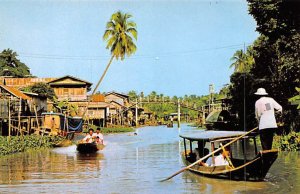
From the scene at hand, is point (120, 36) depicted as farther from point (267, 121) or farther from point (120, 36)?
point (267, 121)

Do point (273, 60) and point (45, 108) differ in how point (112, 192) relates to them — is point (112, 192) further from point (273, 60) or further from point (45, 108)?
point (45, 108)

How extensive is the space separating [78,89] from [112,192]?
128 ft

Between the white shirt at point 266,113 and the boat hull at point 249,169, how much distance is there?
0.64 m

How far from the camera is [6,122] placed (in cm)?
2691

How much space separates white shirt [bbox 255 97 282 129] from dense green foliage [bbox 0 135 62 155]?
1349 cm

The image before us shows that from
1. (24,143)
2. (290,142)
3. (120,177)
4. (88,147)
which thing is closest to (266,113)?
(120,177)

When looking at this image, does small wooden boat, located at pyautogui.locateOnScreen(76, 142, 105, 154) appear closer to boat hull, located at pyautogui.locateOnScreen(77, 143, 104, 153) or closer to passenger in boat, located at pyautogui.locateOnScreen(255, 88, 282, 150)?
boat hull, located at pyautogui.locateOnScreen(77, 143, 104, 153)

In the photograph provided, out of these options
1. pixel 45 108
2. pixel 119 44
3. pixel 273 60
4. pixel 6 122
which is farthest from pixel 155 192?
pixel 119 44

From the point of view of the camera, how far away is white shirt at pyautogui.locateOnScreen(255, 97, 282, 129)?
34.8 ft

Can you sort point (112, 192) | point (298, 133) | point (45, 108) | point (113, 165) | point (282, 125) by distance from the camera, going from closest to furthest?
point (112, 192) → point (113, 165) → point (298, 133) → point (282, 125) → point (45, 108)

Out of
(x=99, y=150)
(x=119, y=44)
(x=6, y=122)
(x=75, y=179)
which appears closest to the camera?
(x=75, y=179)

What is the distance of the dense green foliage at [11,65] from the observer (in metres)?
52.3

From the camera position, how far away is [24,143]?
23.1 metres

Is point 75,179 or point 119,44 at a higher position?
point 119,44
